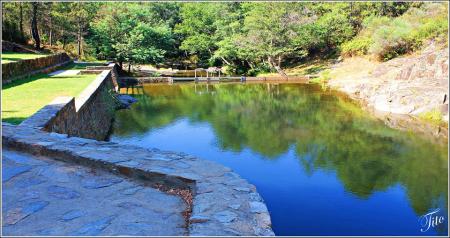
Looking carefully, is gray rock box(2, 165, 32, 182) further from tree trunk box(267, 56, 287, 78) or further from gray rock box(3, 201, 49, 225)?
tree trunk box(267, 56, 287, 78)

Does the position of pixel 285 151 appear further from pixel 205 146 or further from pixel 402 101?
pixel 402 101

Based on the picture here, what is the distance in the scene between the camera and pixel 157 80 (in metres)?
30.2

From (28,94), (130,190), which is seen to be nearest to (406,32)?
(28,94)

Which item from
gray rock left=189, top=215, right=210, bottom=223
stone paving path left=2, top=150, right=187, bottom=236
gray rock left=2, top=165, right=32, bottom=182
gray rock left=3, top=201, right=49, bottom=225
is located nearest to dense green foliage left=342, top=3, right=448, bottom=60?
stone paving path left=2, top=150, right=187, bottom=236

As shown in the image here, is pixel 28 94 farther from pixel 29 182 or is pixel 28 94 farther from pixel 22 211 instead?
pixel 22 211

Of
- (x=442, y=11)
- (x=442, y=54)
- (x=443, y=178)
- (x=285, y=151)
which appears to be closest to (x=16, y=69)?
(x=285, y=151)

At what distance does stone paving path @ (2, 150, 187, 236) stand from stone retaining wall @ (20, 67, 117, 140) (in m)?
2.44

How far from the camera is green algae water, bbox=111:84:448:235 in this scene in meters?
7.95

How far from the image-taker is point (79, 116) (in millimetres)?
10539

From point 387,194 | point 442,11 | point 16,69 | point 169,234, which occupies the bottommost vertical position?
point 387,194

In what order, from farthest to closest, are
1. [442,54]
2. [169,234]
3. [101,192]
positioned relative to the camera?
[442,54] < [101,192] < [169,234]

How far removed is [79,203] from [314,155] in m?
8.73

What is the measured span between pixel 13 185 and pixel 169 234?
2.18 meters

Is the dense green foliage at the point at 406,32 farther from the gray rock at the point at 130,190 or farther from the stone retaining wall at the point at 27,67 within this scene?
the gray rock at the point at 130,190
